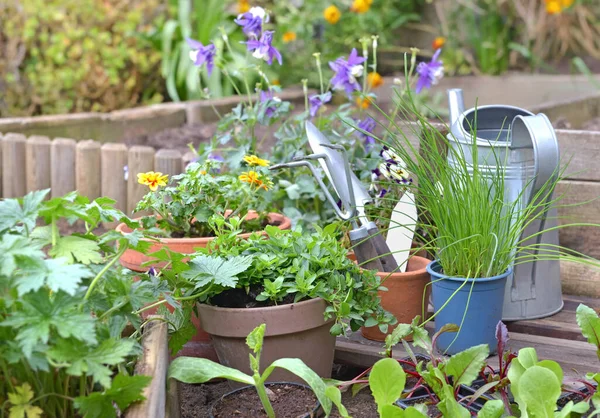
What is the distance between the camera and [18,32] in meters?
4.01

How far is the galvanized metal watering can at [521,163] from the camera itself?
5.39 feet

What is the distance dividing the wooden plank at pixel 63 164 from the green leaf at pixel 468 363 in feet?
6.35

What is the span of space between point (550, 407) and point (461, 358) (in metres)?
0.17

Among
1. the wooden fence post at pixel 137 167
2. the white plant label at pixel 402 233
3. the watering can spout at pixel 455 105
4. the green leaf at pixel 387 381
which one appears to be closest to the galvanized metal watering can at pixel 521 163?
the watering can spout at pixel 455 105

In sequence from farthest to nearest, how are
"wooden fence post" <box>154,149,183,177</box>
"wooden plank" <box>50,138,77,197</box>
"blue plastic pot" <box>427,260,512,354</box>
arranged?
1. "wooden plank" <box>50,138,77,197</box>
2. "wooden fence post" <box>154,149,183,177</box>
3. "blue plastic pot" <box>427,260,512,354</box>

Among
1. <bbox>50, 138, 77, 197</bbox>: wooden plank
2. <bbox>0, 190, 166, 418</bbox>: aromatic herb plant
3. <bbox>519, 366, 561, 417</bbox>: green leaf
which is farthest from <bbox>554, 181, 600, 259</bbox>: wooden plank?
<bbox>50, 138, 77, 197</bbox>: wooden plank

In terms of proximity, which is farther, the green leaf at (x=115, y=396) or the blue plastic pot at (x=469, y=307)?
the blue plastic pot at (x=469, y=307)

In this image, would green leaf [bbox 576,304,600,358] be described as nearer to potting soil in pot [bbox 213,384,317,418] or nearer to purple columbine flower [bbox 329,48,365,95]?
potting soil in pot [bbox 213,384,317,418]

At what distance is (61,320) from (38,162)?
80.0 inches

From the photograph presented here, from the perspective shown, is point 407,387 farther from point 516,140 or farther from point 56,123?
point 56,123

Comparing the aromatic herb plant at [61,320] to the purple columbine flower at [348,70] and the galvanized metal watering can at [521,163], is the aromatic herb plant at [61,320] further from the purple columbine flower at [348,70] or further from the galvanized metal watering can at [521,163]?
the purple columbine flower at [348,70]

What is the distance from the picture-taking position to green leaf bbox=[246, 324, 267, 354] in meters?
1.35

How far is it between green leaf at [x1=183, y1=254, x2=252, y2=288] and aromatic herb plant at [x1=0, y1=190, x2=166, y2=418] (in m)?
0.14

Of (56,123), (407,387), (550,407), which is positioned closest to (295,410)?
(407,387)
